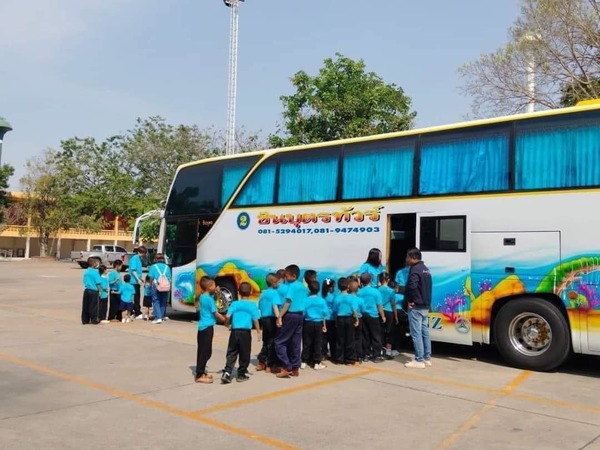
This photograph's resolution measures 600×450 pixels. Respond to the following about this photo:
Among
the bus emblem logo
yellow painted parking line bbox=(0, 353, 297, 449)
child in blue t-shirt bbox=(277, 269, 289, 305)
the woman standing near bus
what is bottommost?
Result: yellow painted parking line bbox=(0, 353, 297, 449)

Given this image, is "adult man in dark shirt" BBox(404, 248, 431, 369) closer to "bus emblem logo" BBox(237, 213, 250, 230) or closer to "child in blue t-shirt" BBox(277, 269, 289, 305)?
"child in blue t-shirt" BBox(277, 269, 289, 305)

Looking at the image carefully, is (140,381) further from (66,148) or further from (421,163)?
(66,148)

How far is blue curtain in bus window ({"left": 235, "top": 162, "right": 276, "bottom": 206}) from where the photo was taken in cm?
1104

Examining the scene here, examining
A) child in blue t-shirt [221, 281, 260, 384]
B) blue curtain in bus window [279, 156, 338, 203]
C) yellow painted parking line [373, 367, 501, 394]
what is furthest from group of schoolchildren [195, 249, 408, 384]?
blue curtain in bus window [279, 156, 338, 203]

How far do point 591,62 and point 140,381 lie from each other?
18.6 metres

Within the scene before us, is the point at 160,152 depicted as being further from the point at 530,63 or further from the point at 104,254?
the point at 530,63

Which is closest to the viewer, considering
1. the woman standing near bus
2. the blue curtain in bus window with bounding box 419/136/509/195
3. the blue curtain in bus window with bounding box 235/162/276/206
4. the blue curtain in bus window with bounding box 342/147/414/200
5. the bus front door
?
the blue curtain in bus window with bounding box 419/136/509/195

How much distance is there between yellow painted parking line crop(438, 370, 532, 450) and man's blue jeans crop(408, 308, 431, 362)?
1.27 meters

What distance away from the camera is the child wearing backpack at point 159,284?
12266 mm

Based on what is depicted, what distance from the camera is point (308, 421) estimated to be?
5.39m

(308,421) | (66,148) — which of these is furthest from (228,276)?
(66,148)

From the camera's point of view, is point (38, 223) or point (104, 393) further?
point (38, 223)

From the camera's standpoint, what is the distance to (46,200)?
49.0m

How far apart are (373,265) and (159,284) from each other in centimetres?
538
